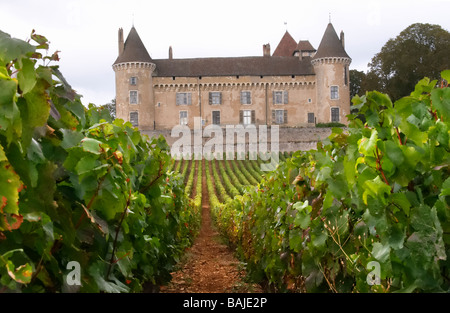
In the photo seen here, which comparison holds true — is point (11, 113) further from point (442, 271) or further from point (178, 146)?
point (178, 146)

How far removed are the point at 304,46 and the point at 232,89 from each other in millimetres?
9658

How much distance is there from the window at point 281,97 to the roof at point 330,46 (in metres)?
4.77

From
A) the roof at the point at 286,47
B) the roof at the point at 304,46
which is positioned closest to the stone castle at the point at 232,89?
the roof at the point at 304,46

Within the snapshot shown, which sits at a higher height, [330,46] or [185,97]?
[330,46]

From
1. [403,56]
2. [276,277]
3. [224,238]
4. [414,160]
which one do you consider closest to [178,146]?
[403,56]

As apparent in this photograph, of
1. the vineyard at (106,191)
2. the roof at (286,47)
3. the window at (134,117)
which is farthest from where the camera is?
the roof at (286,47)

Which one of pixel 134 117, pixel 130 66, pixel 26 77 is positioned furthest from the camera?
pixel 134 117

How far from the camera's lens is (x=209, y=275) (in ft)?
25.0

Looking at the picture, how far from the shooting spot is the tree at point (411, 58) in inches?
1784

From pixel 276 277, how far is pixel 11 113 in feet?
12.6

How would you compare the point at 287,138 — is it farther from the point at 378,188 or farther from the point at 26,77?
the point at 26,77

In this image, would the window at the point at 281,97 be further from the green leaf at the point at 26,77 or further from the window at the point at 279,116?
the green leaf at the point at 26,77

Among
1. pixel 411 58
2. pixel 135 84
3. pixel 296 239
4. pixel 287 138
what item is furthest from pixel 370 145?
pixel 411 58

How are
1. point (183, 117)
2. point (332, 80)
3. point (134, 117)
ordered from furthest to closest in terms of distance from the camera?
point (183, 117)
point (134, 117)
point (332, 80)
